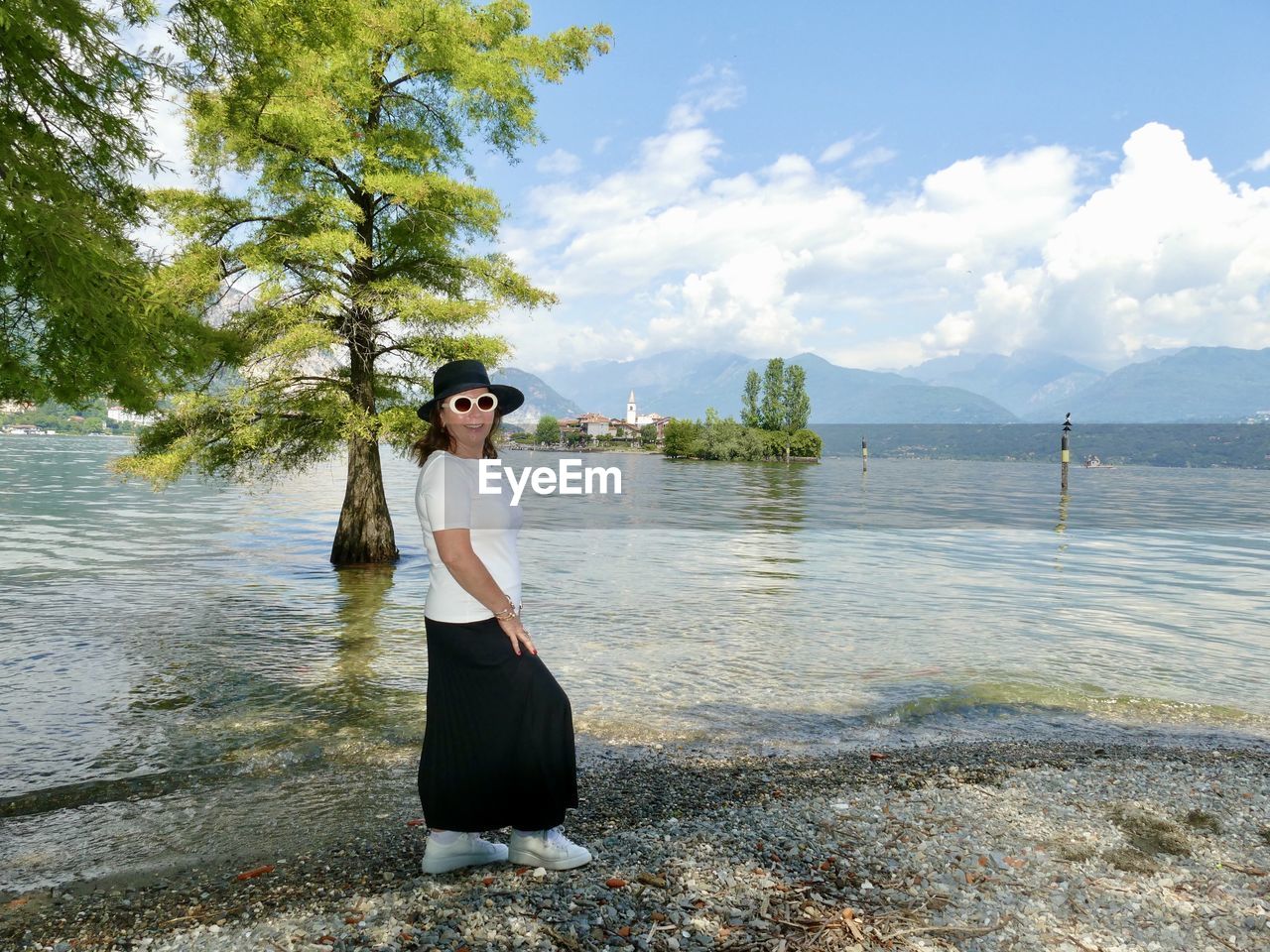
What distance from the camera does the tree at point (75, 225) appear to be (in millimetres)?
6734

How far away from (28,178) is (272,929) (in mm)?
6950

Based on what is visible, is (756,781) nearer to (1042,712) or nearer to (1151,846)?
(1151,846)

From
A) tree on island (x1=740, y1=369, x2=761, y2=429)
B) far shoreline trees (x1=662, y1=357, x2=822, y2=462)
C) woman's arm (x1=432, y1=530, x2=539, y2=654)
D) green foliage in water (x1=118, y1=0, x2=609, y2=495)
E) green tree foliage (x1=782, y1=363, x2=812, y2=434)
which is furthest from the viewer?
tree on island (x1=740, y1=369, x2=761, y2=429)

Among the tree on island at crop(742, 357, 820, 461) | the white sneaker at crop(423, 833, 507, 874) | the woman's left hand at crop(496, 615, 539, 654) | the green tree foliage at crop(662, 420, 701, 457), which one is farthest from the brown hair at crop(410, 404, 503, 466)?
the green tree foliage at crop(662, 420, 701, 457)

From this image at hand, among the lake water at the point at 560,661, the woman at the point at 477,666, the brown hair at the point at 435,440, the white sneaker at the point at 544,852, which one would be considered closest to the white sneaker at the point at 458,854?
the woman at the point at 477,666

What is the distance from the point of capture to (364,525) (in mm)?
21094

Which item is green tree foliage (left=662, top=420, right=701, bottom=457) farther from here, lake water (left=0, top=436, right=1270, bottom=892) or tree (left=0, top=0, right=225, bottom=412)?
tree (left=0, top=0, right=225, bottom=412)

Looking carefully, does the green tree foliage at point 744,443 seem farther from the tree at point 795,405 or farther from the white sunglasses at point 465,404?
the white sunglasses at point 465,404

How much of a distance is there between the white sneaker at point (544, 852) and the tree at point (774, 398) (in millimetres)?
160682

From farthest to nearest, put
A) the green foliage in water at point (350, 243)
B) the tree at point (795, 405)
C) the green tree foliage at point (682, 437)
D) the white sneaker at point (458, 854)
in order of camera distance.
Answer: the green tree foliage at point (682, 437), the tree at point (795, 405), the green foliage in water at point (350, 243), the white sneaker at point (458, 854)

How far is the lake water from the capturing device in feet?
22.3

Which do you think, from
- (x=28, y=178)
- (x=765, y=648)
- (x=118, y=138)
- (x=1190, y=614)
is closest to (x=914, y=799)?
(x=765, y=648)

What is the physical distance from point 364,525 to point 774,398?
148866 millimetres

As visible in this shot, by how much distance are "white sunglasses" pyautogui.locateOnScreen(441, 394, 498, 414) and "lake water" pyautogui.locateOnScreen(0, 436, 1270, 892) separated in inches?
137
